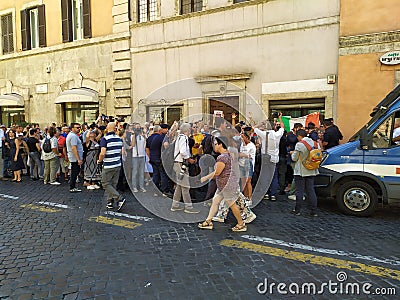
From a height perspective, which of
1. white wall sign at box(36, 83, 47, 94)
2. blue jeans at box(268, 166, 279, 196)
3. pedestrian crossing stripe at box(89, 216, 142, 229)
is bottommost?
pedestrian crossing stripe at box(89, 216, 142, 229)

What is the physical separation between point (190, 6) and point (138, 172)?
26.5 feet

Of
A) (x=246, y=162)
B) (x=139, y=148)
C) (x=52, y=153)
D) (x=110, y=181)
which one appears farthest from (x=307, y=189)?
(x=52, y=153)

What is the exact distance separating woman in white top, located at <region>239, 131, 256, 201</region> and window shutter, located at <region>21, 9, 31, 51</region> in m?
16.6

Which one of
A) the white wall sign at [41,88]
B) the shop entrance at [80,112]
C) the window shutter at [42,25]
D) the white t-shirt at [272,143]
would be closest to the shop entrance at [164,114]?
the white t-shirt at [272,143]

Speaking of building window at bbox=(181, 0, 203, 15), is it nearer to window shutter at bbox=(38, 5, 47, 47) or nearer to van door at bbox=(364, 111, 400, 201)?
window shutter at bbox=(38, 5, 47, 47)

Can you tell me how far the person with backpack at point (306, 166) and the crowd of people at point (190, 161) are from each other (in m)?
0.02

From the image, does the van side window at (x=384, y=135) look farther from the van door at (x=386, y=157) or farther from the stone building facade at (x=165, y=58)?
the stone building facade at (x=165, y=58)

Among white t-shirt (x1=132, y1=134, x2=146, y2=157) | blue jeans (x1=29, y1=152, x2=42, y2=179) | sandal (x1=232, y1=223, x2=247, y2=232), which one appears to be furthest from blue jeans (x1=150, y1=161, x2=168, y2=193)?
blue jeans (x1=29, y1=152, x2=42, y2=179)

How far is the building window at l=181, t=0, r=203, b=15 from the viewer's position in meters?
13.8

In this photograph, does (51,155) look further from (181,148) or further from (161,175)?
(181,148)

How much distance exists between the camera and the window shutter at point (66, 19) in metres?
17.3

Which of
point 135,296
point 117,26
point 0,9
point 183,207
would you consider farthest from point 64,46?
point 135,296

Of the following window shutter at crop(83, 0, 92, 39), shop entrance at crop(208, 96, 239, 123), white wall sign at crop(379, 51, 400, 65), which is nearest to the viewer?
white wall sign at crop(379, 51, 400, 65)

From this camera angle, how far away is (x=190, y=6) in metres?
14.0
